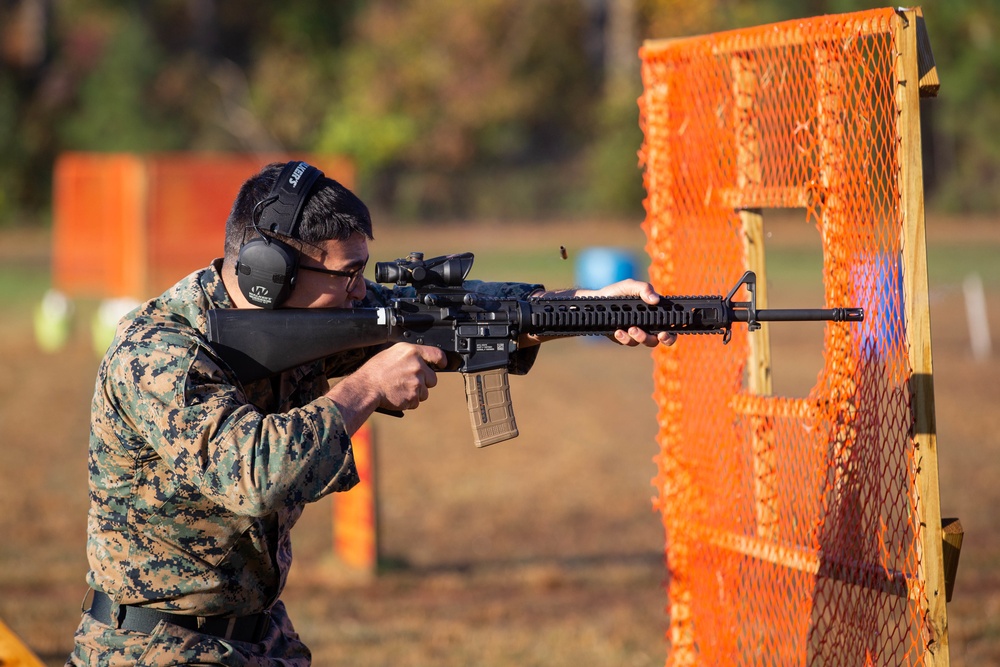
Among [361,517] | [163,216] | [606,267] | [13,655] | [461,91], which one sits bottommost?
[361,517]

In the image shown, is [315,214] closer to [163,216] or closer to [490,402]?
[490,402]

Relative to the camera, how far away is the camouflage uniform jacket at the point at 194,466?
3025 mm

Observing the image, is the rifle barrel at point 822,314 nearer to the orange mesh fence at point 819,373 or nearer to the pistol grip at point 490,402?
the orange mesh fence at point 819,373

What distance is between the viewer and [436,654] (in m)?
6.71

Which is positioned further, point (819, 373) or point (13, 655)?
point (819, 373)

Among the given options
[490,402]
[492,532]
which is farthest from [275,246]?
[492,532]

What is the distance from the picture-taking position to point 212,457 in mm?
3049

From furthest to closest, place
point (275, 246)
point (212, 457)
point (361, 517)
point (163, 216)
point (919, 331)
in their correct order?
1. point (163, 216)
2. point (361, 517)
3. point (919, 331)
4. point (275, 246)
5. point (212, 457)

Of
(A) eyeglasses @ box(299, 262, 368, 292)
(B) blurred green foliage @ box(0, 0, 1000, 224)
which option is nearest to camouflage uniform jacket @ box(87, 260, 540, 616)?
(A) eyeglasses @ box(299, 262, 368, 292)

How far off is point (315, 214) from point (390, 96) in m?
48.0

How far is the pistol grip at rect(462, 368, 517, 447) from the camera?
3.79m

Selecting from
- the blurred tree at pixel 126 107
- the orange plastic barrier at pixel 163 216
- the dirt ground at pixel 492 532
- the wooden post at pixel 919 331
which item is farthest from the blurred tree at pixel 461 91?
the wooden post at pixel 919 331

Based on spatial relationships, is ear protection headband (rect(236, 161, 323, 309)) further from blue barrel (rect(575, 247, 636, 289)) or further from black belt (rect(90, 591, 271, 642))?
blue barrel (rect(575, 247, 636, 289))

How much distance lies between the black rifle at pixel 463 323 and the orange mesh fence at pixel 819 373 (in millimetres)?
386
